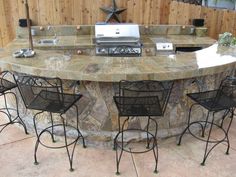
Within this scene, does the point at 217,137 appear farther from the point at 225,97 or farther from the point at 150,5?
the point at 150,5

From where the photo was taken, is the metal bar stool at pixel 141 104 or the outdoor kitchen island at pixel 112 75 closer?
the metal bar stool at pixel 141 104

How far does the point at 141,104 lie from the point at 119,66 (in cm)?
47

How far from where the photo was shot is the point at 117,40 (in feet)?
13.5

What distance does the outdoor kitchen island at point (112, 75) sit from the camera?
2539mm

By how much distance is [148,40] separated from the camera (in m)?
4.34

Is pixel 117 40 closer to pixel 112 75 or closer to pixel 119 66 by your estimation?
pixel 119 66

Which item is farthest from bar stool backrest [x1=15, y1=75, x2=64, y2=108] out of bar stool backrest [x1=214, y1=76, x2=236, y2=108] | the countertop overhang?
bar stool backrest [x1=214, y1=76, x2=236, y2=108]

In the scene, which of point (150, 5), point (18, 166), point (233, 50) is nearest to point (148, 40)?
point (150, 5)

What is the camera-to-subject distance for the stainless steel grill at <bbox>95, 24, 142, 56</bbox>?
4.04 m

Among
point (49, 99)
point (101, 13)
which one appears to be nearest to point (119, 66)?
point (49, 99)

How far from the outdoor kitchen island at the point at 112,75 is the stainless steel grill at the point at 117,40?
1.14m

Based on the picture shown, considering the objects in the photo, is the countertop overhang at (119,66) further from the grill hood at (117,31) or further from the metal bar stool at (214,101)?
the grill hood at (117,31)

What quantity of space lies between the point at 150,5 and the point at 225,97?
2.41 meters

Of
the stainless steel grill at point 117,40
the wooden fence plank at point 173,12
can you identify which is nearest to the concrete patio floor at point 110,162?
the stainless steel grill at point 117,40
